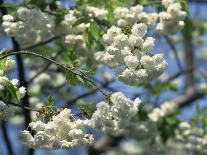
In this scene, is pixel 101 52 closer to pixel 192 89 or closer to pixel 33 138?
pixel 33 138

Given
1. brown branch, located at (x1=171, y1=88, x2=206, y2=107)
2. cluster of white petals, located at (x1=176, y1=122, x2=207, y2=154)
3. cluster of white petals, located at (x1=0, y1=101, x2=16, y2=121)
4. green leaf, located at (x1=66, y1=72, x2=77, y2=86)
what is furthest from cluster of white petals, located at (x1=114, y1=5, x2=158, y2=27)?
brown branch, located at (x1=171, y1=88, x2=206, y2=107)

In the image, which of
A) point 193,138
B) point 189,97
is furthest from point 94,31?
point 189,97

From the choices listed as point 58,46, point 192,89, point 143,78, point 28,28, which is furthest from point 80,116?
point 192,89

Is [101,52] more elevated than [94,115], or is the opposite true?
[101,52]

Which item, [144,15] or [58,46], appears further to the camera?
[58,46]

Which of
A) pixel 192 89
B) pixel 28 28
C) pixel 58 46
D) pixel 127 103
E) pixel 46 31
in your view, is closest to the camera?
pixel 127 103

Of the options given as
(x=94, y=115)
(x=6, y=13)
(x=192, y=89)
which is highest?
(x=192, y=89)

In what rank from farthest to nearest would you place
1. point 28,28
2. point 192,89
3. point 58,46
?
point 192,89 → point 58,46 → point 28,28

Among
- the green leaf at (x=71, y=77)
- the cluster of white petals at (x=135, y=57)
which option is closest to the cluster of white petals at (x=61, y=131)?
the green leaf at (x=71, y=77)
